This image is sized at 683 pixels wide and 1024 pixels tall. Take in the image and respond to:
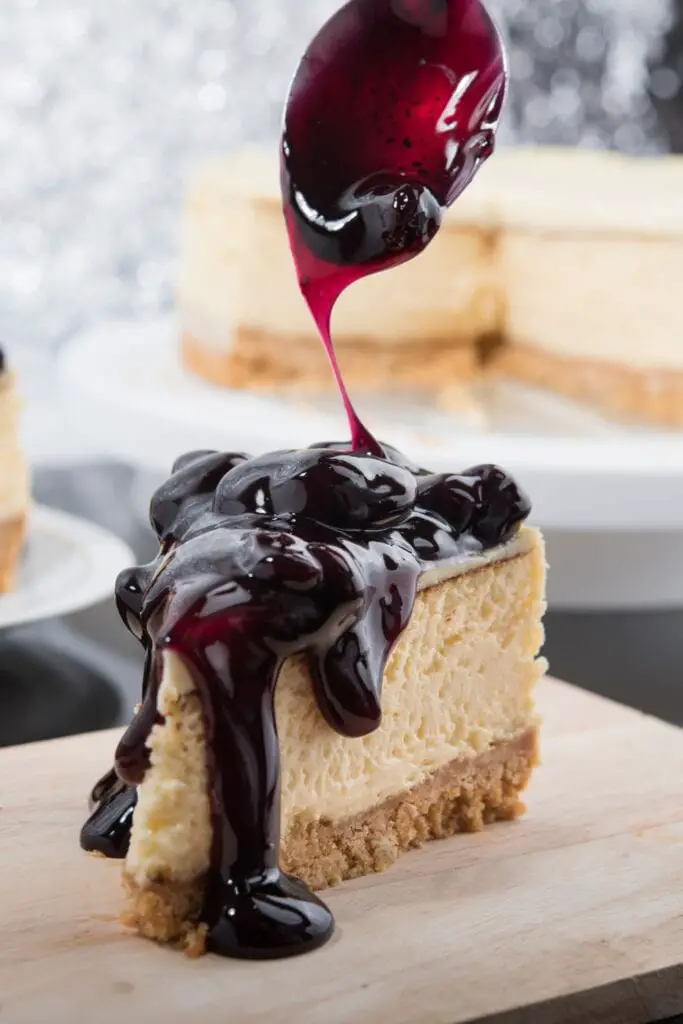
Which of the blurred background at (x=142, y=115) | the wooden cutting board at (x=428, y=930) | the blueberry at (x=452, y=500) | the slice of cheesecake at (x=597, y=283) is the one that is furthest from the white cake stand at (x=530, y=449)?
the blueberry at (x=452, y=500)

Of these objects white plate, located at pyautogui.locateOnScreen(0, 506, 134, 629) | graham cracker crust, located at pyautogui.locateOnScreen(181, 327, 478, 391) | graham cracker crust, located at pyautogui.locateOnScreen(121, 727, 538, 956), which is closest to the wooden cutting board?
graham cracker crust, located at pyautogui.locateOnScreen(121, 727, 538, 956)

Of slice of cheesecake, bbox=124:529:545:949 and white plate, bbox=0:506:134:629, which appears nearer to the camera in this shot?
slice of cheesecake, bbox=124:529:545:949

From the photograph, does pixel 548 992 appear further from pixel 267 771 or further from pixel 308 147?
pixel 308 147

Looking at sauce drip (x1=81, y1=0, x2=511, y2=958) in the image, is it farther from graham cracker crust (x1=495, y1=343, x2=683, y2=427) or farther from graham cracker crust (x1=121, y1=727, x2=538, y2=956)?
graham cracker crust (x1=495, y1=343, x2=683, y2=427)

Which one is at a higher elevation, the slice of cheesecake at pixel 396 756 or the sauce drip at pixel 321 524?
the sauce drip at pixel 321 524

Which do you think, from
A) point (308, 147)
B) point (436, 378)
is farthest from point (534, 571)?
point (436, 378)

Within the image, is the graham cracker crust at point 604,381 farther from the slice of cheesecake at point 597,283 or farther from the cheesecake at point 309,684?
the cheesecake at point 309,684
